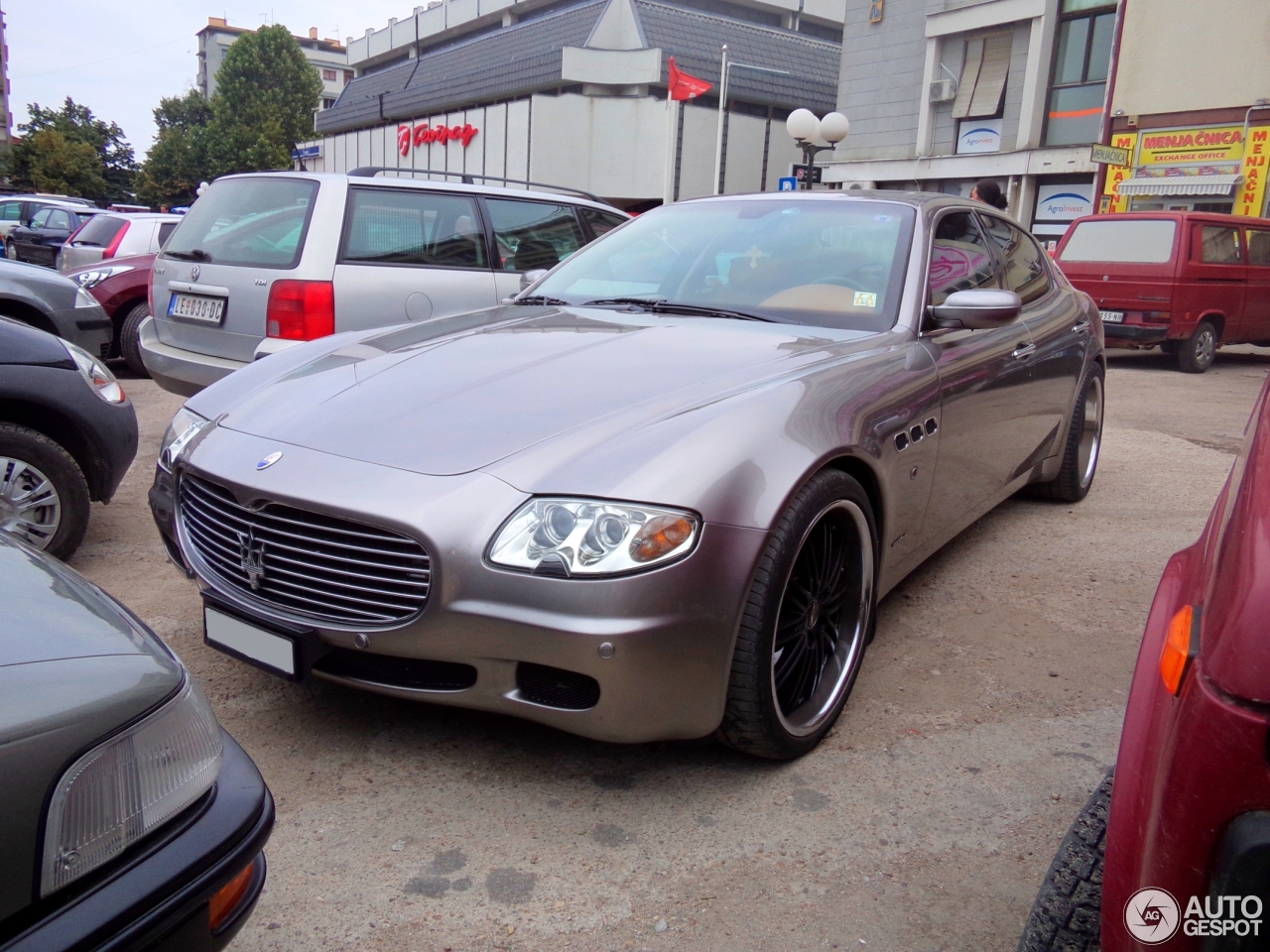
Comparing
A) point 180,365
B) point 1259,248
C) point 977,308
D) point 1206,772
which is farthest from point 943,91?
point 1206,772

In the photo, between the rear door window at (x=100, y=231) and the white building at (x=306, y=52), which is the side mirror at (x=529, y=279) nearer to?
the rear door window at (x=100, y=231)

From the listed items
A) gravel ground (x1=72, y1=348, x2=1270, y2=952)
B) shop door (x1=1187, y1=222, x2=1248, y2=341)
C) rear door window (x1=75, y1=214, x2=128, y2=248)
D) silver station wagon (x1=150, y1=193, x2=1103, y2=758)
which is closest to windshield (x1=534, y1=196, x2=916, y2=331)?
silver station wagon (x1=150, y1=193, x2=1103, y2=758)

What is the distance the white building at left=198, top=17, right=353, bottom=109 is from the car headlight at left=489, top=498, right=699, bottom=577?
104m

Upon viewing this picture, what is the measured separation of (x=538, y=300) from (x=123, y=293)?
258 inches

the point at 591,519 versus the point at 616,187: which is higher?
the point at 616,187

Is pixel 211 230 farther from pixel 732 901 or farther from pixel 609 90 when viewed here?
pixel 609 90

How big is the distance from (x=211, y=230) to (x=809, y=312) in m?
3.99

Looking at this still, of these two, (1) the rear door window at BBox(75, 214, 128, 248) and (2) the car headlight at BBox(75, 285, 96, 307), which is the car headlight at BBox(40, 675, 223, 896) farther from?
(1) the rear door window at BBox(75, 214, 128, 248)

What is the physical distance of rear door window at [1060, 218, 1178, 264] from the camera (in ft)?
37.5

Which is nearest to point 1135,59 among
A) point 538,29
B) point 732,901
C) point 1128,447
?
point 1128,447

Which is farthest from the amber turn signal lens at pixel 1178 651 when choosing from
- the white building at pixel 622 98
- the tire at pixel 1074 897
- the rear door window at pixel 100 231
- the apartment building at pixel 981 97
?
the white building at pixel 622 98

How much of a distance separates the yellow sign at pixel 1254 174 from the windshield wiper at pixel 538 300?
18.1 metres

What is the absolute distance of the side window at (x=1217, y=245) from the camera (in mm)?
11555

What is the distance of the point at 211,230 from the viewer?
19.2 ft
